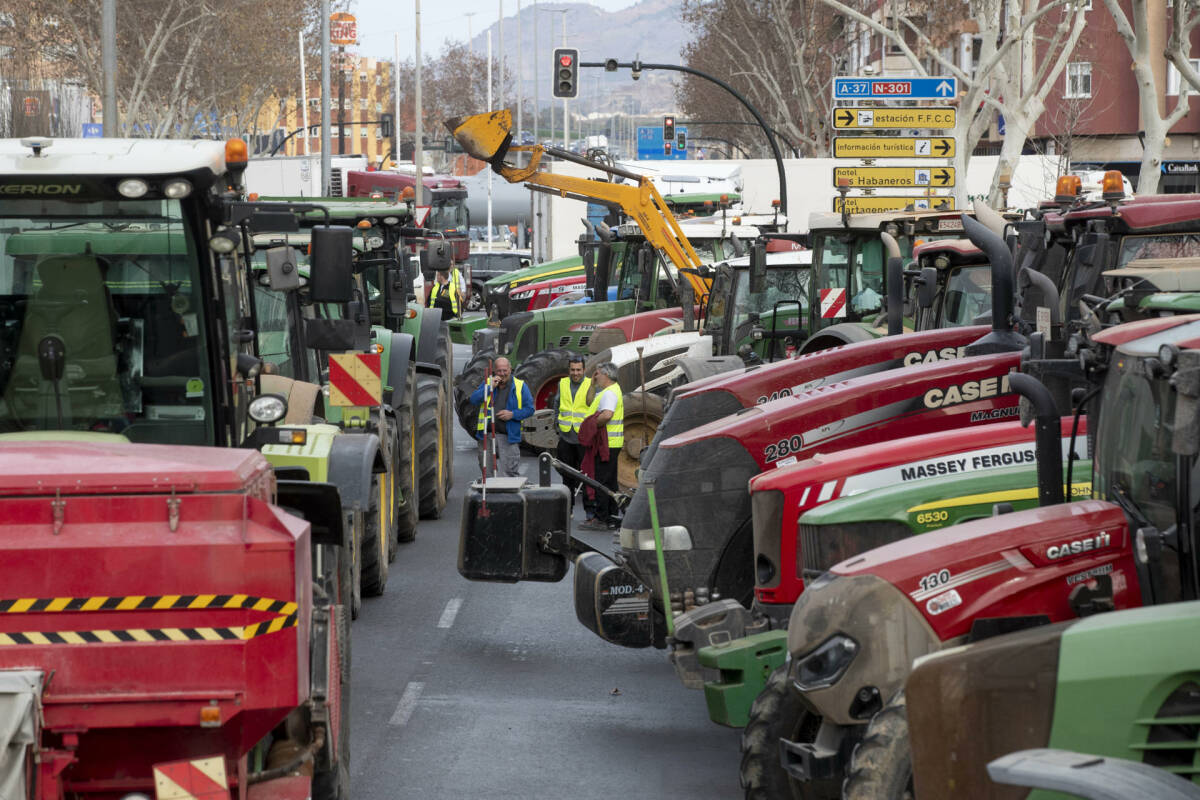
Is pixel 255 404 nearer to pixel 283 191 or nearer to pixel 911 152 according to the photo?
pixel 911 152

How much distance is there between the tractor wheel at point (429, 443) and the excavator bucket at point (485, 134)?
342 cm

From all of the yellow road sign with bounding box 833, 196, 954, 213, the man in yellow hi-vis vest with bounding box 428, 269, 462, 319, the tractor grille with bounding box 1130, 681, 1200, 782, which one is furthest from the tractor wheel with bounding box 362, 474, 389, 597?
the man in yellow hi-vis vest with bounding box 428, 269, 462, 319

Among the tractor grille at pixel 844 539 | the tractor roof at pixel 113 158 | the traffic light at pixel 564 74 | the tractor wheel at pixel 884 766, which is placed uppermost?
the traffic light at pixel 564 74

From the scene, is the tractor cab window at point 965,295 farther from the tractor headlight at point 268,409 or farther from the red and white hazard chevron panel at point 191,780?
the red and white hazard chevron panel at point 191,780

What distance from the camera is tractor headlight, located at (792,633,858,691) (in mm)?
6566

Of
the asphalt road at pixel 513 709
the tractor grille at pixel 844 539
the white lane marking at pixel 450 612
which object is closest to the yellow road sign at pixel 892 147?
the asphalt road at pixel 513 709

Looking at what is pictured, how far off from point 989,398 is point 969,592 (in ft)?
11.3

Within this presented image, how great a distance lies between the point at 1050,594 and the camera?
6266mm

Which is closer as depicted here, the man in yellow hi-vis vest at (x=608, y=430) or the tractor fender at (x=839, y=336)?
the tractor fender at (x=839, y=336)

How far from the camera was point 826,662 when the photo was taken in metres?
6.62

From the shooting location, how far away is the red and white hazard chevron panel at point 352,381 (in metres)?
12.4

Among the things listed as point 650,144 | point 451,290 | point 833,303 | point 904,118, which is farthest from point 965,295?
point 650,144

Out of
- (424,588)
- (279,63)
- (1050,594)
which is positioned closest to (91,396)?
(1050,594)

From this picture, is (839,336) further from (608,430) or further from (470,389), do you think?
(470,389)
